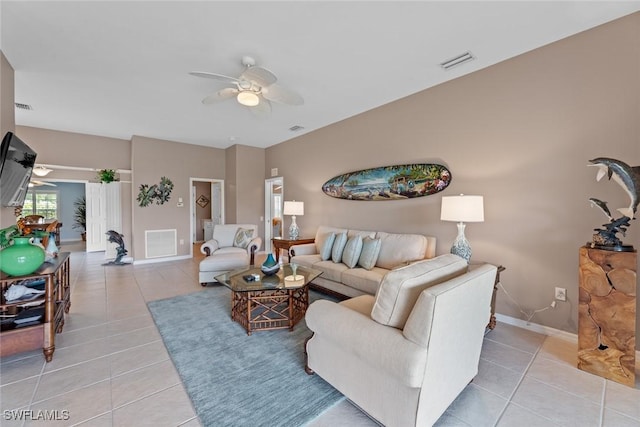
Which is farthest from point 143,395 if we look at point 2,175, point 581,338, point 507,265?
point 507,265

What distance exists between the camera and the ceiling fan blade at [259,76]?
87.9 inches

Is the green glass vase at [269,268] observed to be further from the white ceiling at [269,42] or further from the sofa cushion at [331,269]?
the white ceiling at [269,42]

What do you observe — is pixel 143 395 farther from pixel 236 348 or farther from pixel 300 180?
pixel 300 180

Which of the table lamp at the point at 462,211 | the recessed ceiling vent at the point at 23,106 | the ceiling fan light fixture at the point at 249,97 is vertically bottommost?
the table lamp at the point at 462,211

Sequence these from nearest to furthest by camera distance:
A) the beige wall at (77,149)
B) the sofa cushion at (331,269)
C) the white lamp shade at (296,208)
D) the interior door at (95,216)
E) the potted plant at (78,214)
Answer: the sofa cushion at (331,269), the white lamp shade at (296,208), the beige wall at (77,149), the interior door at (95,216), the potted plant at (78,214)

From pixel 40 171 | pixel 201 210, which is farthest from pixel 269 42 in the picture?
pixel 201 210

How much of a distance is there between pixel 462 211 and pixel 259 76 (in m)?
2.32

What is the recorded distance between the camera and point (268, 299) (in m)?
2.73

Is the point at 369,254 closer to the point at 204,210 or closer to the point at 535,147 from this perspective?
the point at 535,147

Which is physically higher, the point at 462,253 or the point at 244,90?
the point at 244,90

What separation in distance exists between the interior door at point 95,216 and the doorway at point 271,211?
389cm

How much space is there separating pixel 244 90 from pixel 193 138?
399cm

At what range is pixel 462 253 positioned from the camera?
2695 millimetres

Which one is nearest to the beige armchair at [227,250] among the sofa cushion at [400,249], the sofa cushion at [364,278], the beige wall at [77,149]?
the sofa cushion at [364,278]
